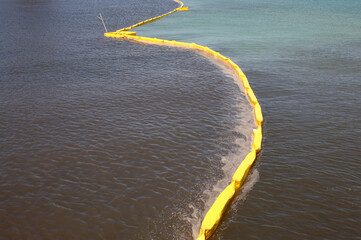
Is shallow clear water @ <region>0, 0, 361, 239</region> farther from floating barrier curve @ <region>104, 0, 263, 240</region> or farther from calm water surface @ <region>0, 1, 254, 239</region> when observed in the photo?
floating barrier curve @ <region>104, 0, 263, 240</region>

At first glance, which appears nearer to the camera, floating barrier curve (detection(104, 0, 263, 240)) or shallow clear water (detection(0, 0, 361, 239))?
floating barrier curve (detection(104, 0, 263, 240))

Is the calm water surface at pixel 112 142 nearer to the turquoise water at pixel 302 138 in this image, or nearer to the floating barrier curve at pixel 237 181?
the floating barrier curve at pixel 237 181

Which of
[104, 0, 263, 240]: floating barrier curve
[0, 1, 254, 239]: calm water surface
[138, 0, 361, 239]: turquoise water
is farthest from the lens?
[0, 1, 254, 239]: calm water surface

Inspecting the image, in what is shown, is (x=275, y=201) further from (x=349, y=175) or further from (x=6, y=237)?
(x=6, y=237)

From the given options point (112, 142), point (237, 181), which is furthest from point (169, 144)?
point (237, 181)

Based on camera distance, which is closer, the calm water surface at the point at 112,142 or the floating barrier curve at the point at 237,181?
the floating barrier curve at the point at 237,181

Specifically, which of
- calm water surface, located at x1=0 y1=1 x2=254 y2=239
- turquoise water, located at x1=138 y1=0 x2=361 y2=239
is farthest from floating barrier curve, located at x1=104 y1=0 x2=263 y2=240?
calm water surface, located at x1=0 y1=1 x2=254 y2=239

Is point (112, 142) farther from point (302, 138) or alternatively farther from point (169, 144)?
point (302, 138)

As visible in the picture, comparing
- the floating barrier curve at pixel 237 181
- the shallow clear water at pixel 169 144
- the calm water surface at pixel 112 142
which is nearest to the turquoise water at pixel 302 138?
the shallow clear water at pixel 169 144

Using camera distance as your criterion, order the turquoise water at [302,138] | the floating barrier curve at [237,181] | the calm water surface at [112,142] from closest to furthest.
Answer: the floating barrier curve at [237,181] < the turquoise water at [302,138] < the calm water surface at [112,142]
